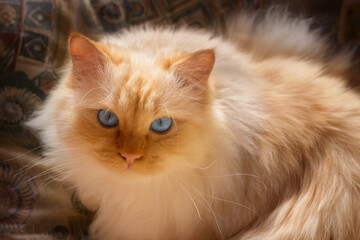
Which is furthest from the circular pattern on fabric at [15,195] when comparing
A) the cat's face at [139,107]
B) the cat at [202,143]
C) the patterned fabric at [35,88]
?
the cat's face at [139,107]

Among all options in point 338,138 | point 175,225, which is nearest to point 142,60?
point 175,225

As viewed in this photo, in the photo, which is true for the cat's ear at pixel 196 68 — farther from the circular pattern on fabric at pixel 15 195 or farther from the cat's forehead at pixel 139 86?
the circular pattern on fabric at pixel 15 195

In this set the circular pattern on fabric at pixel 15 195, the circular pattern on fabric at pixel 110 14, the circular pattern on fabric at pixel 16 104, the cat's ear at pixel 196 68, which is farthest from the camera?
the circular pattern on fabric at pixel 110 14

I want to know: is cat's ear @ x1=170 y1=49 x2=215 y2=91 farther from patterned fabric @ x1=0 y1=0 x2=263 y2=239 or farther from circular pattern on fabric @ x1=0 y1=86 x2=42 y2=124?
circular pattern on fabric @ x1=0 y1=86 x2=42 y2=124

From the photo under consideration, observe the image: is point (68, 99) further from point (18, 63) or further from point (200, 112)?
point (18, 63)

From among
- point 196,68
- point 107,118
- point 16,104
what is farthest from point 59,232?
point 196,68

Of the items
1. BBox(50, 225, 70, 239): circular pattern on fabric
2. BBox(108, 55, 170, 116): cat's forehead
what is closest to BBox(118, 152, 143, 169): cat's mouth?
BBox(108, 55, 170, 116): cat's forehead
